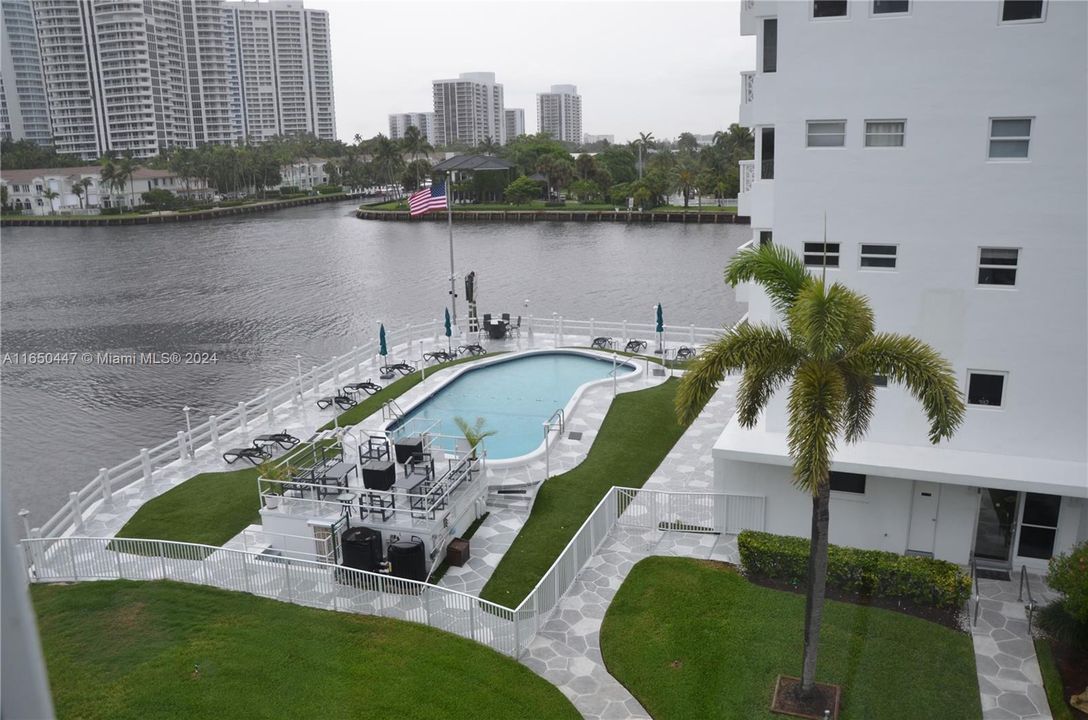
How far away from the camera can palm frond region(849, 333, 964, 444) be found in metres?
11.4

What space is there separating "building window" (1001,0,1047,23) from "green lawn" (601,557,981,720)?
34.9 feet

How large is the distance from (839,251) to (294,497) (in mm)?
12336

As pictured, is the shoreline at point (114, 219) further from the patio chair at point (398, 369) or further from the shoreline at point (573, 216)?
the patio chair at point (398, 369)

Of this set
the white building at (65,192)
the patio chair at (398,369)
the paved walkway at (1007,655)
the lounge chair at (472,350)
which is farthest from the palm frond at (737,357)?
the white building at (65,192)

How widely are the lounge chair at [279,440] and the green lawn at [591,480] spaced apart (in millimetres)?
7790

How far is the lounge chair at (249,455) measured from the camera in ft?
76.5

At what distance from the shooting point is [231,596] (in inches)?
623

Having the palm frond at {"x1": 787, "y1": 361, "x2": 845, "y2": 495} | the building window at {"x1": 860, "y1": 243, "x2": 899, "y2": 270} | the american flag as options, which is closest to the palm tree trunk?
the palm frond at {"x1": 787, "y1": 361, "x2": 845, "y2": 495}

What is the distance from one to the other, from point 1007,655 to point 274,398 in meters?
21.1

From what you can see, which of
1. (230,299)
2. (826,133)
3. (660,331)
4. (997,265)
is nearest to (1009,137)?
(997,265)

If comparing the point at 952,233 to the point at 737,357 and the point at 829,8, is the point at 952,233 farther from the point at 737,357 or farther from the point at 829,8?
the point at 737,357

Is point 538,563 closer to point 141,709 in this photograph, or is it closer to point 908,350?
point 141,709

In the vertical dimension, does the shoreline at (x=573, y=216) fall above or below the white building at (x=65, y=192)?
below

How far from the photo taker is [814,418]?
1095 cm
